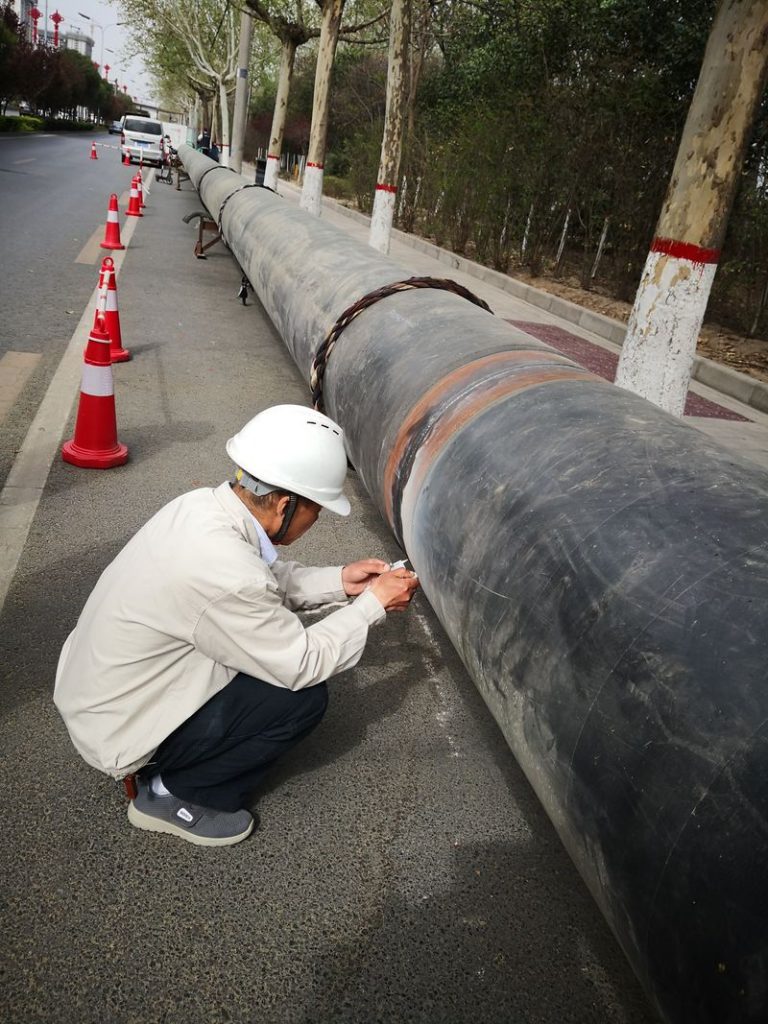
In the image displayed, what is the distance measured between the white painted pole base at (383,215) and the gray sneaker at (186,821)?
35.8 ft

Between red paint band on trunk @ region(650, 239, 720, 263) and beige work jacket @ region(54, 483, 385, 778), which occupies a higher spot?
red paint band on trunk @ region(650, 239, 720, 263)

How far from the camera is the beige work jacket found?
1.83 meters

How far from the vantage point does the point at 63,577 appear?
320cm

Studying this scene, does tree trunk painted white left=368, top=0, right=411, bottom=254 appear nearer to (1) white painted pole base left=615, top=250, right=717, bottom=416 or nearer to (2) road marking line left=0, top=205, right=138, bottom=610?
(2) road marking line left=0, top=205, right=138, bottom=610

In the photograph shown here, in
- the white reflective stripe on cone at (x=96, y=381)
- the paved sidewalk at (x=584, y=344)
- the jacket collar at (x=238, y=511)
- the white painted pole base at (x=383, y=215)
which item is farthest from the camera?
the white painted pole base at (x=383, y=215)

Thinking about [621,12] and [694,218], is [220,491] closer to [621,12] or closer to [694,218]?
[694,218]

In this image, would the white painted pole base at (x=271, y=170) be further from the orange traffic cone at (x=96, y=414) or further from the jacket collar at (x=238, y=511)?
the jacket collar at (x=238, y=511)

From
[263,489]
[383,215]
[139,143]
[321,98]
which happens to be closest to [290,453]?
[263,489]

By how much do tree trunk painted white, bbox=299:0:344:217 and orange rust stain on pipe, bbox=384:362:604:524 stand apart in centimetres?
1334

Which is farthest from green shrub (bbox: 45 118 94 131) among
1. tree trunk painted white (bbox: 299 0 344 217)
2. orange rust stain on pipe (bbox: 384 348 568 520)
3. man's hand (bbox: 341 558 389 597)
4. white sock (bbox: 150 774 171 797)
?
white sock (bbox: 150 774 171 797)

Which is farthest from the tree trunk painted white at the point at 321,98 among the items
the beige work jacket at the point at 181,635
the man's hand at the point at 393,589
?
the beige work jacket at the point at 181,635

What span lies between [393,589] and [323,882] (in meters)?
0.80

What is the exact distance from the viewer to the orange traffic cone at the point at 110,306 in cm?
445

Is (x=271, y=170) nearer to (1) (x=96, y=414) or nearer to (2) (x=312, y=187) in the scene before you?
(2) (x=312, y=187)
